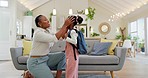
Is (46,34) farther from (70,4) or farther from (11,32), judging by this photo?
(70,4)

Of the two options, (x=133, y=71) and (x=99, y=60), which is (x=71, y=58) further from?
(x=133, y=71)

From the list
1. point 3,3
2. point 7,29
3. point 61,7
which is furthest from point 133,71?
point 61,7

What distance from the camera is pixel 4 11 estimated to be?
287 inches

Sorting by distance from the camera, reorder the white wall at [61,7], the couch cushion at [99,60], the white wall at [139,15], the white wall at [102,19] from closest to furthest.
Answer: the couch cushion at [99,60] < the white wall at [139,15] < the white wall at [61,7] < the white wall at [102,19]

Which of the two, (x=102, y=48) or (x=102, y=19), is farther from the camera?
(x=102, y=19)

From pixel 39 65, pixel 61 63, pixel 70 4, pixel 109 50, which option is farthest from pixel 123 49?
pixel 70 4

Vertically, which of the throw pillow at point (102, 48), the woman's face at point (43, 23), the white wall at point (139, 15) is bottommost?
the throw pillow at point (102, 48)

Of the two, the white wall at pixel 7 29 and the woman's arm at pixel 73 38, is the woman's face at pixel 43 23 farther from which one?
the white wall at pixel 7 29

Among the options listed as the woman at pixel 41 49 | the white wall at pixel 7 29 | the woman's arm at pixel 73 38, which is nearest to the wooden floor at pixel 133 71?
the woman's arm at pixel 73 38

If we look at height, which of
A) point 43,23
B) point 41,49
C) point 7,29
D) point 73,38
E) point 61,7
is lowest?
point 41,49

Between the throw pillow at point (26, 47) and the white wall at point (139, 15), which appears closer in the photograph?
the throw pillow at point (26, 47)

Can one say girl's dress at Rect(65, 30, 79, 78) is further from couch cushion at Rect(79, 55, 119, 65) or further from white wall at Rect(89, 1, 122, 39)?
white wall at Rect(89, 1, 122, 39)

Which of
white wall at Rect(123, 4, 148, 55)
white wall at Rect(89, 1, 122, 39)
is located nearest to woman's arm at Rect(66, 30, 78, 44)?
white wall at Rect(123, 4, 148, 55)

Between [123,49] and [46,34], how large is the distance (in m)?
2.07
